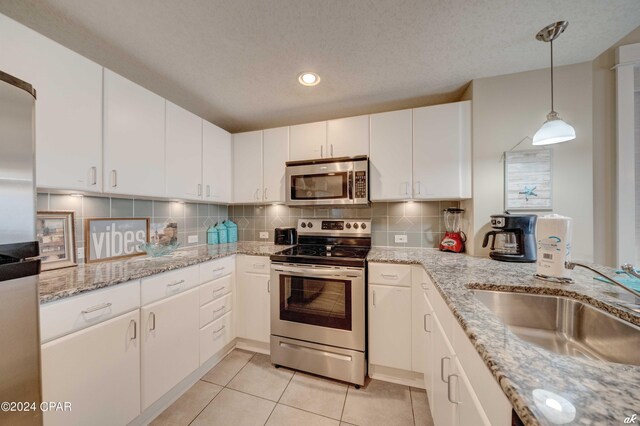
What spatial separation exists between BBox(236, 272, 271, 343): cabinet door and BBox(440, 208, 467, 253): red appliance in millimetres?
1648

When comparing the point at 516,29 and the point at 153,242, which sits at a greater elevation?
the point at 516,29

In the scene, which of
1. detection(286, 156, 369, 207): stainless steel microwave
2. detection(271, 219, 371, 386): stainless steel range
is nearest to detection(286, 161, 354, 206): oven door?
detection(286, 156, 369, 207): stainless steel microwave

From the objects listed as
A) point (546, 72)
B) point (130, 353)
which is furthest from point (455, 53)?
point (130, 353)

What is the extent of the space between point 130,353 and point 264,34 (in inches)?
78.0

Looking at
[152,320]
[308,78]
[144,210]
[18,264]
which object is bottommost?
[152,320]

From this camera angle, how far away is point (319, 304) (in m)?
1.84

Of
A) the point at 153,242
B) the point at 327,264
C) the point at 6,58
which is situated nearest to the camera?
the point at 6,58

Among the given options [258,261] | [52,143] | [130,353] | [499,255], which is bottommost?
[130,353]

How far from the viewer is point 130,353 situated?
1266mm

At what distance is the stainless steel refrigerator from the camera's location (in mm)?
613

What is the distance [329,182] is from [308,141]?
1.64ft

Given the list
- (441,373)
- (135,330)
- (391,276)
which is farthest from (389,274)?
(135,330)

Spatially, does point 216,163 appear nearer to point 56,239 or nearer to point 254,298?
point 56,239

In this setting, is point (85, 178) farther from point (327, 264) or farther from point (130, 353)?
point (327, 264)
